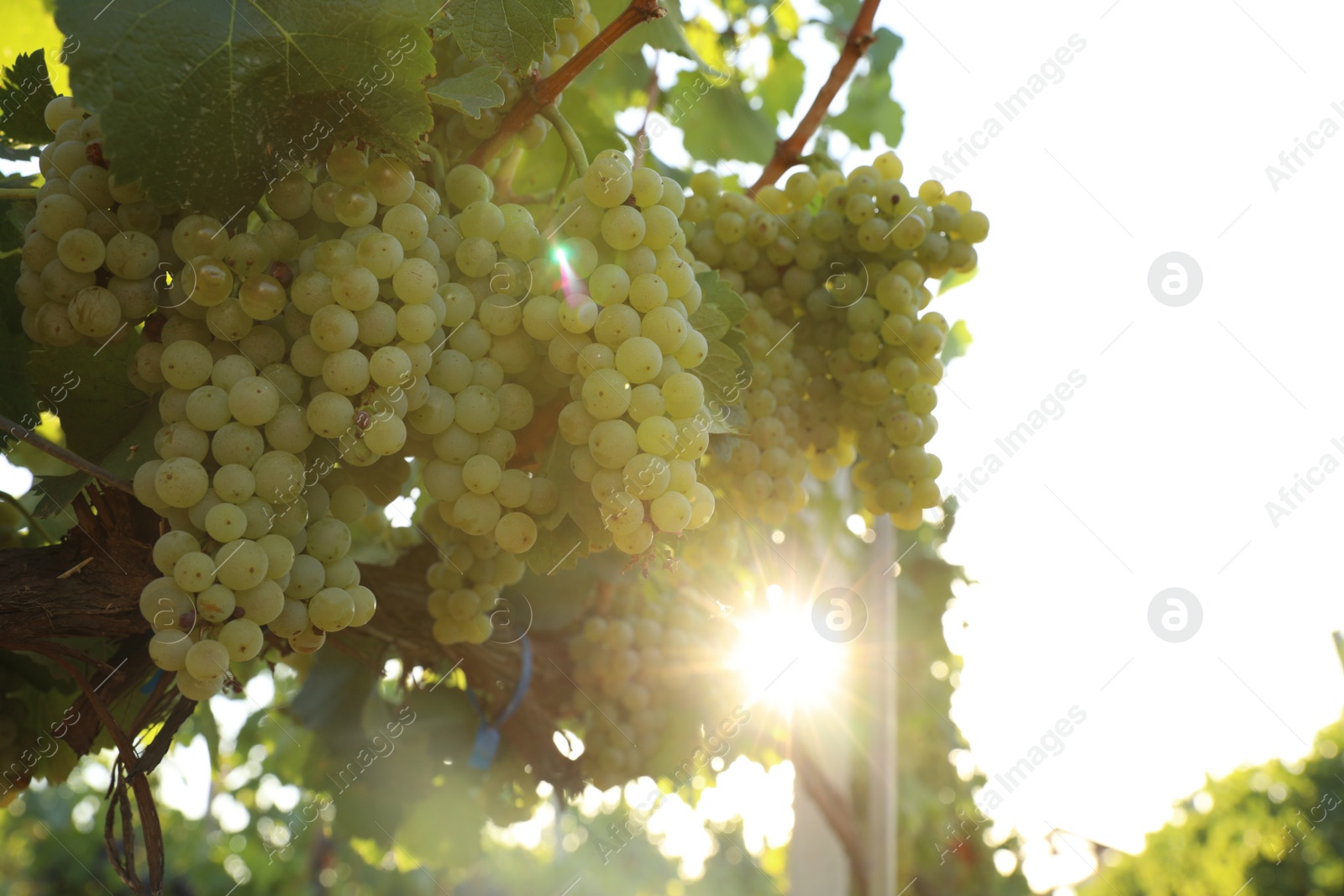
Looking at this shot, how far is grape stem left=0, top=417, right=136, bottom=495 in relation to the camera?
554mm

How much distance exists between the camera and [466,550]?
2.88 ft

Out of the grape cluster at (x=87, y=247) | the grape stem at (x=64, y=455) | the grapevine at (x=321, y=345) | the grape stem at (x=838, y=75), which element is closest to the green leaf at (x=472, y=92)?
the grapevine at (x=321, y=345)

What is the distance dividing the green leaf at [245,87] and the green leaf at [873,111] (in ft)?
4.66

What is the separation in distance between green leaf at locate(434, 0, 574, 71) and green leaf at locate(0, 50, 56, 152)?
0.36 metres

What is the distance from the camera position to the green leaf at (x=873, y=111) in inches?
73.5

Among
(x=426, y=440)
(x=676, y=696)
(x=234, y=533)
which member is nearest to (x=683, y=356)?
(x=426, y=440)

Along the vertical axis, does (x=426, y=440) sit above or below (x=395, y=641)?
above

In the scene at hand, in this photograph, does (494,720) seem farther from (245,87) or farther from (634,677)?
(245,87)

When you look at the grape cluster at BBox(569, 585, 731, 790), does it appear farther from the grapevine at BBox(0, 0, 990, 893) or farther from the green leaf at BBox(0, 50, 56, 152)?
the green leaf at BBox(0, 50, 56, 152)

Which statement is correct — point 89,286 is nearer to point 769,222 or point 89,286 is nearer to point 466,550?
point 466,550

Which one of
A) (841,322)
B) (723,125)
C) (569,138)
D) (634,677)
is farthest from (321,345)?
(723,125)

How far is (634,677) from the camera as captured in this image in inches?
47.4

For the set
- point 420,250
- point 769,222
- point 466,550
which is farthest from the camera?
point 769,222

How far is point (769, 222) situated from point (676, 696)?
66 centimetres
